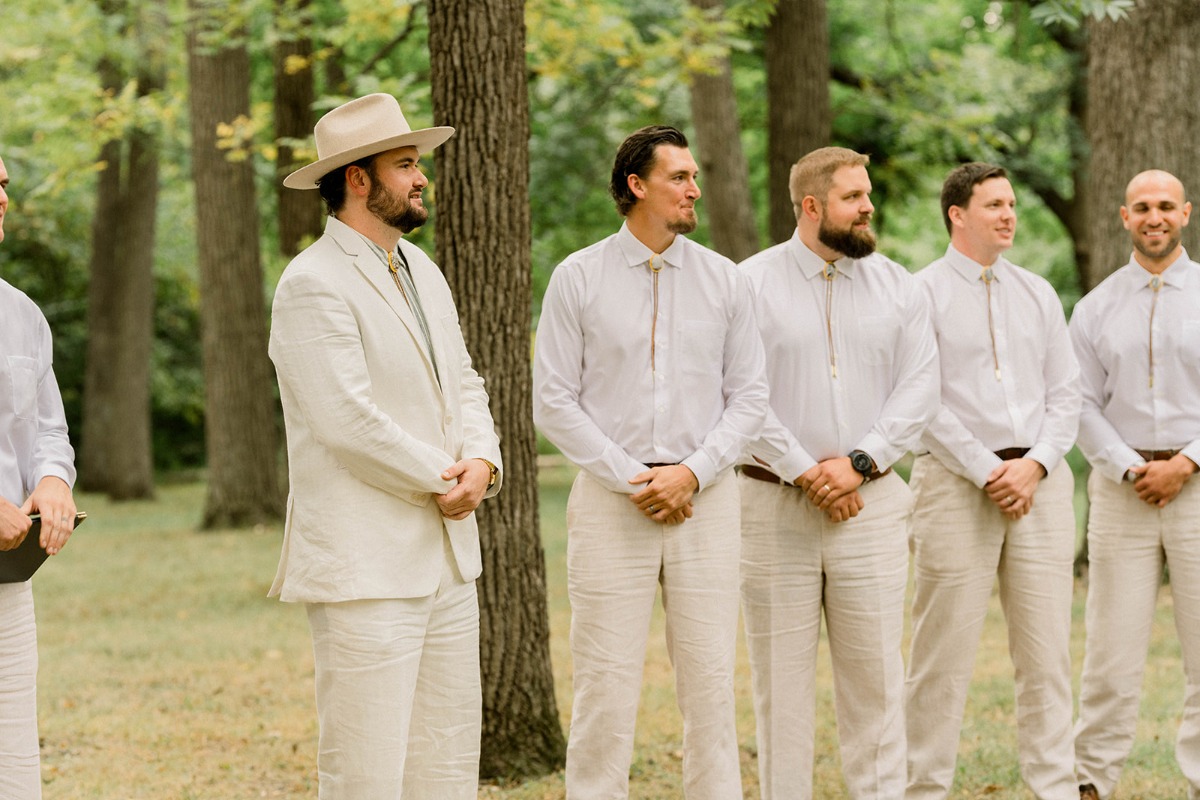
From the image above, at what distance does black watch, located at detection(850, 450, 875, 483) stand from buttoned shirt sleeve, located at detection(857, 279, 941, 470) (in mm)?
18

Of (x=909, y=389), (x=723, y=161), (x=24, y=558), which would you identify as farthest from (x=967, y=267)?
(x=723, y=161)

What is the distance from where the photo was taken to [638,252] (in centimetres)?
489

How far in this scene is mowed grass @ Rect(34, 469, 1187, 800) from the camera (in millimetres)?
6215

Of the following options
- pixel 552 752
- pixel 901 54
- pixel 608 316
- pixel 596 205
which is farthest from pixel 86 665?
pixel 901 54

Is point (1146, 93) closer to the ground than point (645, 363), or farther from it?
farther from it

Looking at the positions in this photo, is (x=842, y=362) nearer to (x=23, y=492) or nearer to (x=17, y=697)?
(x=23, y=492)

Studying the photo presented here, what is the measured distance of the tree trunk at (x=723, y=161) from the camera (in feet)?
42.8

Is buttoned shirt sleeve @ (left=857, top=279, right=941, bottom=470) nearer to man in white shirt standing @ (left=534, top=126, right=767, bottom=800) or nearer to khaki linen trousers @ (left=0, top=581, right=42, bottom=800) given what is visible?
man in white shirt standing @ (left=534, top=126, right=767, bottom=800)

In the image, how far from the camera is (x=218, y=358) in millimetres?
16094

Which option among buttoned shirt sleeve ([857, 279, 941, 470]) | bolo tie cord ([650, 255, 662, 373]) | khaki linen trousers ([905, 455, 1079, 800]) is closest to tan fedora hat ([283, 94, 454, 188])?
bolo tie cord ([650, 255, 662, 373])

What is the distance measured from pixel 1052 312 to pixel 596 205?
13.7 meters

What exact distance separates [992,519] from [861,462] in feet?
2.41

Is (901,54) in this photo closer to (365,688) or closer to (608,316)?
(608,316)

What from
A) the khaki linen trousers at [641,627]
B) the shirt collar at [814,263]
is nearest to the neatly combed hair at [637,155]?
the shirt collar at [814,263]
